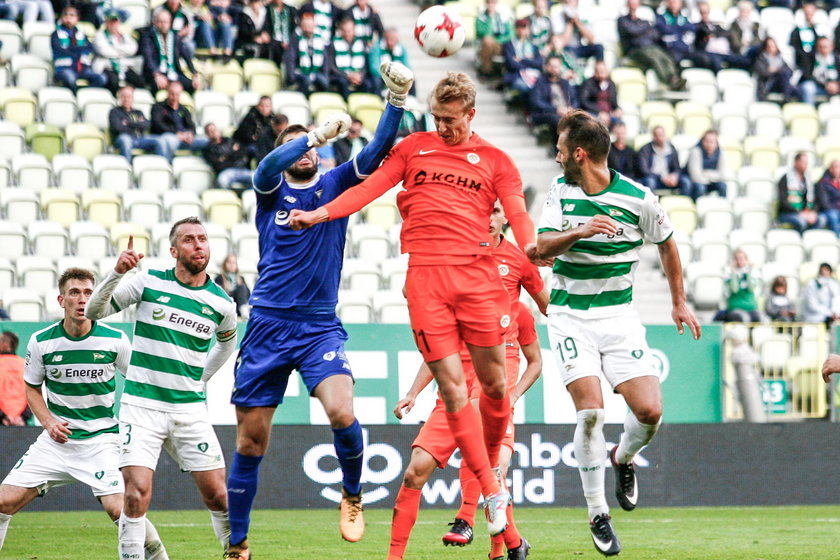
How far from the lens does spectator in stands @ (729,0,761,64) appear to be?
22703 millimetres

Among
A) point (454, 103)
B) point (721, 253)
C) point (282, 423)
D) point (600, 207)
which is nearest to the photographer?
point (454, 103)

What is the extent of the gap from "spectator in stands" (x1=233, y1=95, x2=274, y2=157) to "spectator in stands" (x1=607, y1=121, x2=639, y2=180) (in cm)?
499

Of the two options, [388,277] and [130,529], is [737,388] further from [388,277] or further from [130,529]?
[130,529]

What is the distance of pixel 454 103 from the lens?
818 cm

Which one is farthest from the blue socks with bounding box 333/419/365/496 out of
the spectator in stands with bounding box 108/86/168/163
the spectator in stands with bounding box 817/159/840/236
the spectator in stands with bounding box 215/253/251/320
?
the spectator in stands with bounding box 817/159/840/236

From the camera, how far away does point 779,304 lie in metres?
17.7

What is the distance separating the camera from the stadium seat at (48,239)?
1644 cm

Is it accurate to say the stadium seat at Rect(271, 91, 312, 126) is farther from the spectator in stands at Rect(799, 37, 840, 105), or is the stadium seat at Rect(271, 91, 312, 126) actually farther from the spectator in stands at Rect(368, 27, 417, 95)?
the spectator in stands at Rect(799, 37, 840, 105)

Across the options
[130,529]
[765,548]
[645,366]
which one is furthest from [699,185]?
[130,529]

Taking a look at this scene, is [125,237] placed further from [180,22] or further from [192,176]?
[180,22]

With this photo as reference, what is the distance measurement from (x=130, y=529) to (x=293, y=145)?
8.62ft

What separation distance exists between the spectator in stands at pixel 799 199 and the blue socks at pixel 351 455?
42.7 feet

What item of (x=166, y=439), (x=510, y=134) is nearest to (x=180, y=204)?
(x=510, y=134)

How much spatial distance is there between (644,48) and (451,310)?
48.0ft
